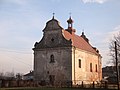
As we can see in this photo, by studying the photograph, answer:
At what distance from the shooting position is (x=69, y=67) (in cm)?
3984

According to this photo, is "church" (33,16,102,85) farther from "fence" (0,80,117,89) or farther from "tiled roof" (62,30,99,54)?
"fence" (0,80,117,89)

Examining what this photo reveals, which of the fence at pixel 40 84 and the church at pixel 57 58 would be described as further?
the church at pixel 57 58

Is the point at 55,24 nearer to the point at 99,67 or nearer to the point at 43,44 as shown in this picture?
the point at 43,44

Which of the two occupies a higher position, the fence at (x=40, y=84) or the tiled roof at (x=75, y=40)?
the tiled roof at (x=75, y=40)

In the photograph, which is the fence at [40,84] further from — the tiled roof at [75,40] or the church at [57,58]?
the tiled roof at [75,40]

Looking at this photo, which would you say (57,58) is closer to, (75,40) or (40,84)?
(40,84)

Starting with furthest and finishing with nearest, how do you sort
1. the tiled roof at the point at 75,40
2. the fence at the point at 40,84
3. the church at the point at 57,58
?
the tiled roof at the point at 75,40 < the church at the point at 57,58 < the fence at the point at 40,84

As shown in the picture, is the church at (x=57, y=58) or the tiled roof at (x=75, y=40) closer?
the church at (x=57, y=58)


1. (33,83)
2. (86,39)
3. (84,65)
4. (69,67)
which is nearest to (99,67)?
(86,39)

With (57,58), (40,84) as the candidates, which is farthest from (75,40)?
(40,84)

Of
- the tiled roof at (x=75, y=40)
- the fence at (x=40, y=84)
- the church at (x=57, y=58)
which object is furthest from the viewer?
the tiled roof at (x=75, y=40)

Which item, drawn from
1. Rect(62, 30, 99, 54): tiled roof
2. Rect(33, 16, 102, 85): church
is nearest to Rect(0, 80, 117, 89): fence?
Rect(33, 16, 102, 85): church

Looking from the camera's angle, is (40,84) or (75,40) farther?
(75,40)

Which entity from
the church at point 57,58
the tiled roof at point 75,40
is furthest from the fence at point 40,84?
the tiled roof at point 75,40
